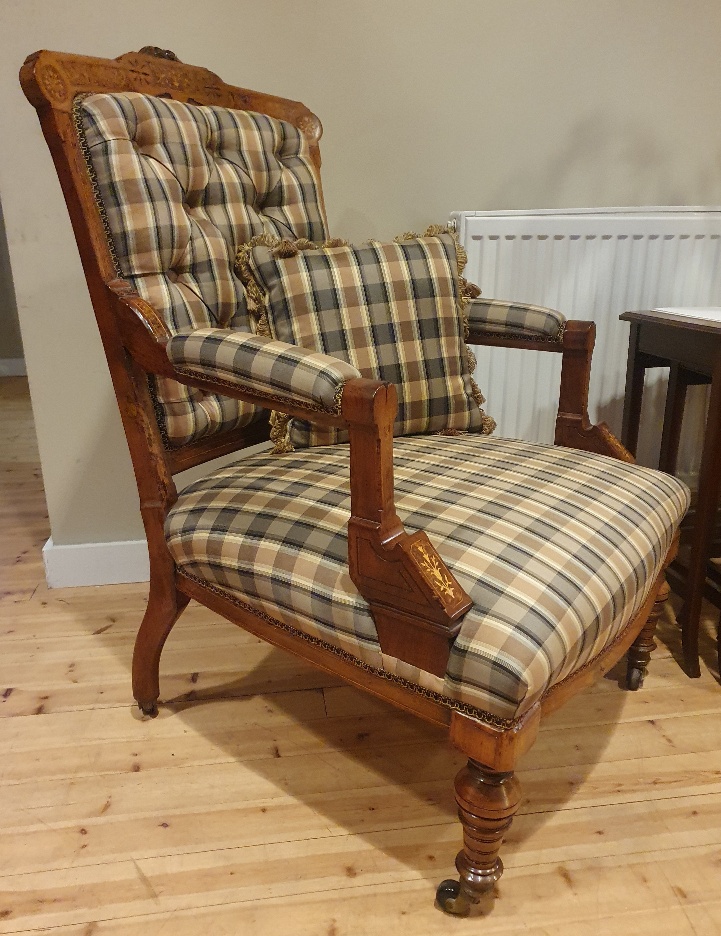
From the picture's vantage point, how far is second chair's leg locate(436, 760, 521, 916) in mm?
731

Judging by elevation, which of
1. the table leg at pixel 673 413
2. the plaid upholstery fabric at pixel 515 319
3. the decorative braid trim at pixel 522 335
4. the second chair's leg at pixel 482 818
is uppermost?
the plaid upholstery fabric at pixel 515 319

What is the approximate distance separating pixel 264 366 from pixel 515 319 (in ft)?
1.93

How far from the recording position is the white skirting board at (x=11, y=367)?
13.6ft

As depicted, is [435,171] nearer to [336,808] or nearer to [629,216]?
[629,216]

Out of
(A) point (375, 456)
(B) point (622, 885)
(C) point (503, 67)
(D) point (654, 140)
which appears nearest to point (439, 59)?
(C) point (503, 67)

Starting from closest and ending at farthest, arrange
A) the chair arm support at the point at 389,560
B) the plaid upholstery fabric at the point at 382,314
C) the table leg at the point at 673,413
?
the chair arm support at the point at 389,560 < the plaid upholstery fabric at the point at 382,314 < the table leg at the point at 673,413

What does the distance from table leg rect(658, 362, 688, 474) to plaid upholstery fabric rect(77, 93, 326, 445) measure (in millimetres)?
782

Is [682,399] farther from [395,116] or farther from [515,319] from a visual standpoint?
[395,116]

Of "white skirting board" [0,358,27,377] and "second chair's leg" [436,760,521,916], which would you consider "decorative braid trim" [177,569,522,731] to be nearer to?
"second chair's leg" [436,760,521,916]

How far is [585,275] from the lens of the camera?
1.58 m

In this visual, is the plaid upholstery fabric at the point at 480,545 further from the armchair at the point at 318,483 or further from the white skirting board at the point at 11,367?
the white skirting board at the point at 11,367

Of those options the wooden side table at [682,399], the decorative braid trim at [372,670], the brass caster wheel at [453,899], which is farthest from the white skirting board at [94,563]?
the wooden side table at [682,399]

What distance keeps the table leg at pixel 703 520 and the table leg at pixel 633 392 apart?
25cm

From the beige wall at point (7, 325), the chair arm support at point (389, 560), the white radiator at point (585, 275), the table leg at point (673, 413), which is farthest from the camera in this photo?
the beige wall at point (7, 325)
